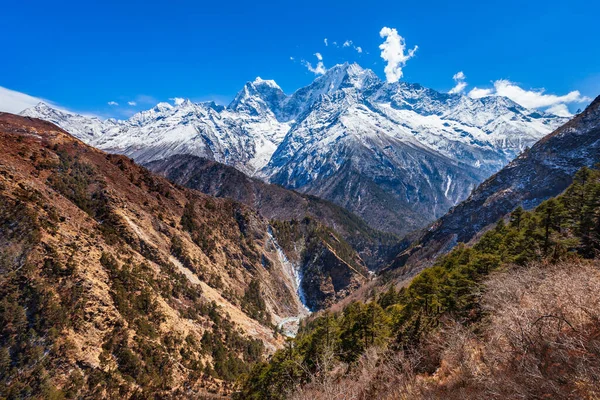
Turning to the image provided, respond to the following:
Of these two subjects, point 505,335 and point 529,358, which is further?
point 505,335

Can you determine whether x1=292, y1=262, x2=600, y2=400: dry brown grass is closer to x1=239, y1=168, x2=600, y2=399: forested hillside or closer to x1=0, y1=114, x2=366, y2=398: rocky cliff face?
x1=239, y1=168, x2=600, y2=399: forested hillside

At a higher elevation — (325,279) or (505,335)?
(325,279)

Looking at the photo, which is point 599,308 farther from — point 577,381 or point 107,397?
point 107,397

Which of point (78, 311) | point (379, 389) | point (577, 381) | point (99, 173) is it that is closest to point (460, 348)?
point (379, 389)

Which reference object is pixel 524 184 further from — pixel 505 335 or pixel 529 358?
pixel 529 358

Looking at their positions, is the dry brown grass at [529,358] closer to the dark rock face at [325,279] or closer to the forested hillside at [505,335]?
the forested hillside at [505,335]

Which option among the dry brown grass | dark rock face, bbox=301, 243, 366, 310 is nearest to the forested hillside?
the dry brown grass

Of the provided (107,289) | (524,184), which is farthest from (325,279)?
(107,289)
